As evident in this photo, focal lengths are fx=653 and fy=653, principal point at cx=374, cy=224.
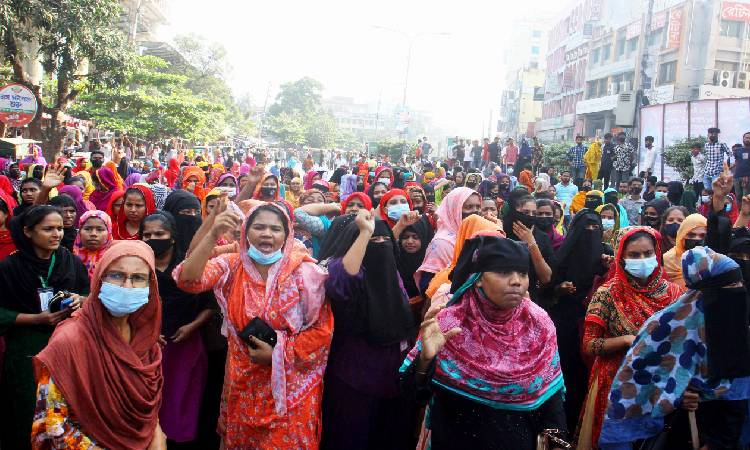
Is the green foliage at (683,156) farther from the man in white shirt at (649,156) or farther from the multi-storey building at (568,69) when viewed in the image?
the multi-storey building at (568,69)

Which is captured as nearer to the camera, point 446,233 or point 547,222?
point 446,233

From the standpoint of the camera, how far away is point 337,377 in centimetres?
331

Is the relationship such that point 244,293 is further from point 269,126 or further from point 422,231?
point 269,126

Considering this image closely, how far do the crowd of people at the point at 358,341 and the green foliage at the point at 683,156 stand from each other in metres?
9.18

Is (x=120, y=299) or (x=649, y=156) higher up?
(x=649, y=156)

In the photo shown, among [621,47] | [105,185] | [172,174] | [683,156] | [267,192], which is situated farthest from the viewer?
[621,47]

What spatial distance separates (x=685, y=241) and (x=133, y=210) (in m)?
3.93

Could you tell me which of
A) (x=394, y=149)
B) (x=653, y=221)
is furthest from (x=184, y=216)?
(x=394, y=149)

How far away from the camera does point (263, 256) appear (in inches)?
125

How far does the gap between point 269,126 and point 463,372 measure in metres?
71.5

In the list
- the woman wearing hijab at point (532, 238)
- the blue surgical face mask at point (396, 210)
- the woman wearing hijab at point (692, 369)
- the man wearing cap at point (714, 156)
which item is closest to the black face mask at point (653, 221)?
the woman wearing hijab at point (532, 238)

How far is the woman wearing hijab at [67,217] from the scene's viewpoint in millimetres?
4879

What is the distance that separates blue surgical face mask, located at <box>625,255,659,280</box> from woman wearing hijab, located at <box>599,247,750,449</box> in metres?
0.47

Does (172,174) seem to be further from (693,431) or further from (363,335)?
(693,431)
